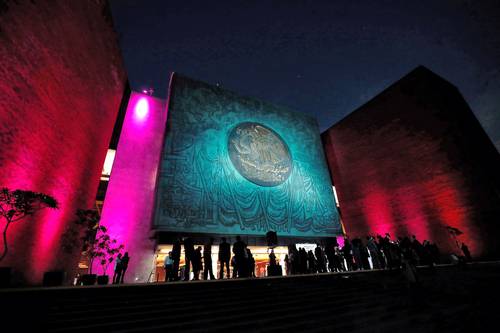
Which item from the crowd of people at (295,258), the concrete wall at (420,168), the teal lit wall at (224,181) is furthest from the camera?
the concrete wall at (420,168)

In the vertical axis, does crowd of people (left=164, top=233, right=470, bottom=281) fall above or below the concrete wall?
below

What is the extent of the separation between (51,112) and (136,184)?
580cm

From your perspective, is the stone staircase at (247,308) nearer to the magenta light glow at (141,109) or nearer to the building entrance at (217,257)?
the building entrance at (217,257)

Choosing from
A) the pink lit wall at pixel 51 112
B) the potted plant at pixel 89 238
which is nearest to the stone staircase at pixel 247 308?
the pink lit wall at pixel 51 112

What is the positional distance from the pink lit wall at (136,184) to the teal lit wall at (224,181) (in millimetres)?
2174

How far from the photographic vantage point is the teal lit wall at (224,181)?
1092cm

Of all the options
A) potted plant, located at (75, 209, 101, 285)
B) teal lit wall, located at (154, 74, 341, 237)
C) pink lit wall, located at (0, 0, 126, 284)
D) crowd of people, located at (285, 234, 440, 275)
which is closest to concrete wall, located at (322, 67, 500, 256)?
teal lit wall, located at (154, 74, 341, 237)

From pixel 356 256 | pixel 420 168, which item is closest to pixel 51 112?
pixel 356 256

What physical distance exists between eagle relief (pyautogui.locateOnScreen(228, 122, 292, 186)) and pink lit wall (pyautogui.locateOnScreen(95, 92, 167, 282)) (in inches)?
190

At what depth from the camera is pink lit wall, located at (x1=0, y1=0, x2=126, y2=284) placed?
612 cm

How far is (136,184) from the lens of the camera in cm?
1276

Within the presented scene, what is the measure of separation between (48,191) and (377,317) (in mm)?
9850

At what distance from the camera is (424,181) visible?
45.0 ft

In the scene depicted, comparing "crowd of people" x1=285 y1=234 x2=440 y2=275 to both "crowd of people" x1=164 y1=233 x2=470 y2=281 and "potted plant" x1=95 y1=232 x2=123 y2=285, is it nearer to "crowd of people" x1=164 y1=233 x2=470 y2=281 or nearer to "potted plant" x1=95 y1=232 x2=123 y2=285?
"crowd of people" x1=164 y1=233 x2=470 y2=281
